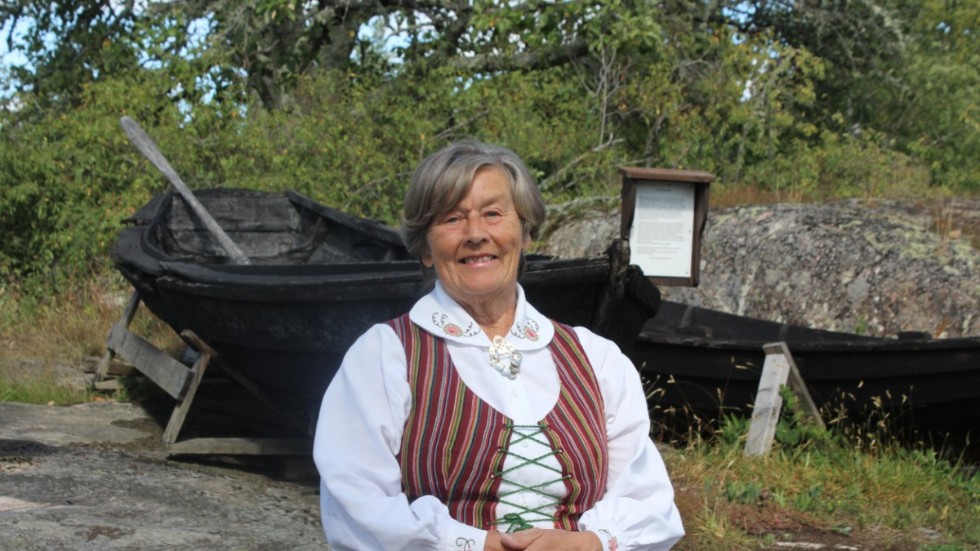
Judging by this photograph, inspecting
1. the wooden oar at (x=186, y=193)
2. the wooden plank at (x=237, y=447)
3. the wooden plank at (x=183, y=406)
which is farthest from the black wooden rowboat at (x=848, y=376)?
the wooden oar at (x=186, y=193)

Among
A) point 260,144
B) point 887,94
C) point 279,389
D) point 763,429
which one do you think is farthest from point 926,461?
point 887,94

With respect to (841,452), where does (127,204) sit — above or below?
above

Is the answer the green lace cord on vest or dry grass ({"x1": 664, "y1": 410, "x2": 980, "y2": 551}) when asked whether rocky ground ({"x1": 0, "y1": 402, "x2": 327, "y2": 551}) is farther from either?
the green lace cord on vest

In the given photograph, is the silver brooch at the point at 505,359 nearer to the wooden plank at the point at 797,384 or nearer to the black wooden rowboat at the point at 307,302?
the black wooden rowboat at the point at 307,302

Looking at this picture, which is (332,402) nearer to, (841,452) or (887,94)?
(841,452)

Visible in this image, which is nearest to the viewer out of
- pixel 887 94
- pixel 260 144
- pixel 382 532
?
pixel 382 532

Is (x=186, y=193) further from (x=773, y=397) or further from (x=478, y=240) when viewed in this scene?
(x=478, y=240)

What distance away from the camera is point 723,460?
587 centimetres

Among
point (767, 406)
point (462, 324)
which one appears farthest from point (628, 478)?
point (767, 406)

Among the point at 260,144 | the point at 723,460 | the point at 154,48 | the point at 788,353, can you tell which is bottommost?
the point at 723,460

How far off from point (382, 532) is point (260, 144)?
383 inches

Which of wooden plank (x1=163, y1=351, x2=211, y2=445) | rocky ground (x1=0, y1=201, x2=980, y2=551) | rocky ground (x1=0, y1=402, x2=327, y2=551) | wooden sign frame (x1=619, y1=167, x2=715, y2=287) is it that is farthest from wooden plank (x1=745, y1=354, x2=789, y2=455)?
wooden plank (x1=163, y1=351, x2=211, y2=445)

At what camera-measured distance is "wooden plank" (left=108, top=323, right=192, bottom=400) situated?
642cm

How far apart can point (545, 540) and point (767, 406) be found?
428cm
